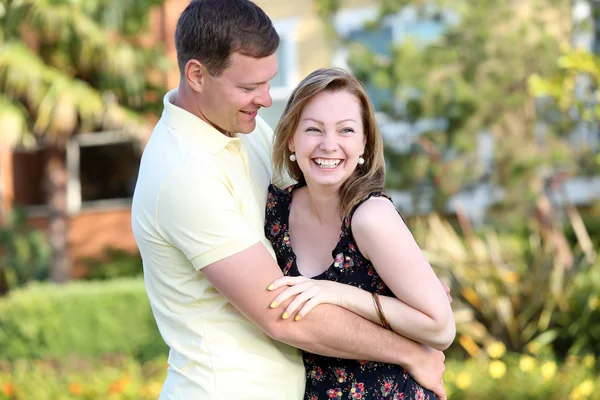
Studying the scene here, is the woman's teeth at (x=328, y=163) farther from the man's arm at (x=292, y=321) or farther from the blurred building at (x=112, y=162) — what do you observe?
the blurred building at (x=112, y=162)

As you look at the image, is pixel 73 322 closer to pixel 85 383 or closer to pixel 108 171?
pixel 85 383

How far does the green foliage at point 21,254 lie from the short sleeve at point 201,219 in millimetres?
12102

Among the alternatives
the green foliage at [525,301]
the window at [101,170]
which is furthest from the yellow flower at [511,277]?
the window at [101,170]

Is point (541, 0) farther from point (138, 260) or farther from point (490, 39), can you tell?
point (138, 260)

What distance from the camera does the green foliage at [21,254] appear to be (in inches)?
563

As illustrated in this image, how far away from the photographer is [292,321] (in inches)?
108

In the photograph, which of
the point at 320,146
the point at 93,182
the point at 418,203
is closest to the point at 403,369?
the point at 320,146

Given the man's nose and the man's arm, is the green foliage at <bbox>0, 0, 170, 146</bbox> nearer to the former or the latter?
the man's nose

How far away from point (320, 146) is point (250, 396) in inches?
33.4

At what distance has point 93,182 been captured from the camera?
15711 millimetres

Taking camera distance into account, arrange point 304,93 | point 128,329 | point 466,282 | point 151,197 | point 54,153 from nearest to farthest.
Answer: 1. point 151,197
2. point 304,93
3. point 466,282
4. point 128,329
5. point 54,153

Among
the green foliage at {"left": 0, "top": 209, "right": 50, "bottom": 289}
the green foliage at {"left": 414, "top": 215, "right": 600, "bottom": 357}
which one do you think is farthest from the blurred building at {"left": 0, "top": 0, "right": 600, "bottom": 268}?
the green foliage at {"left": 414, "top": 215, "right": 600, "bottom": 357}

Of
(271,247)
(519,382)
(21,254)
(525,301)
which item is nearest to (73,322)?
(21,254)

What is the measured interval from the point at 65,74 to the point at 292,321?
10.3 metres
